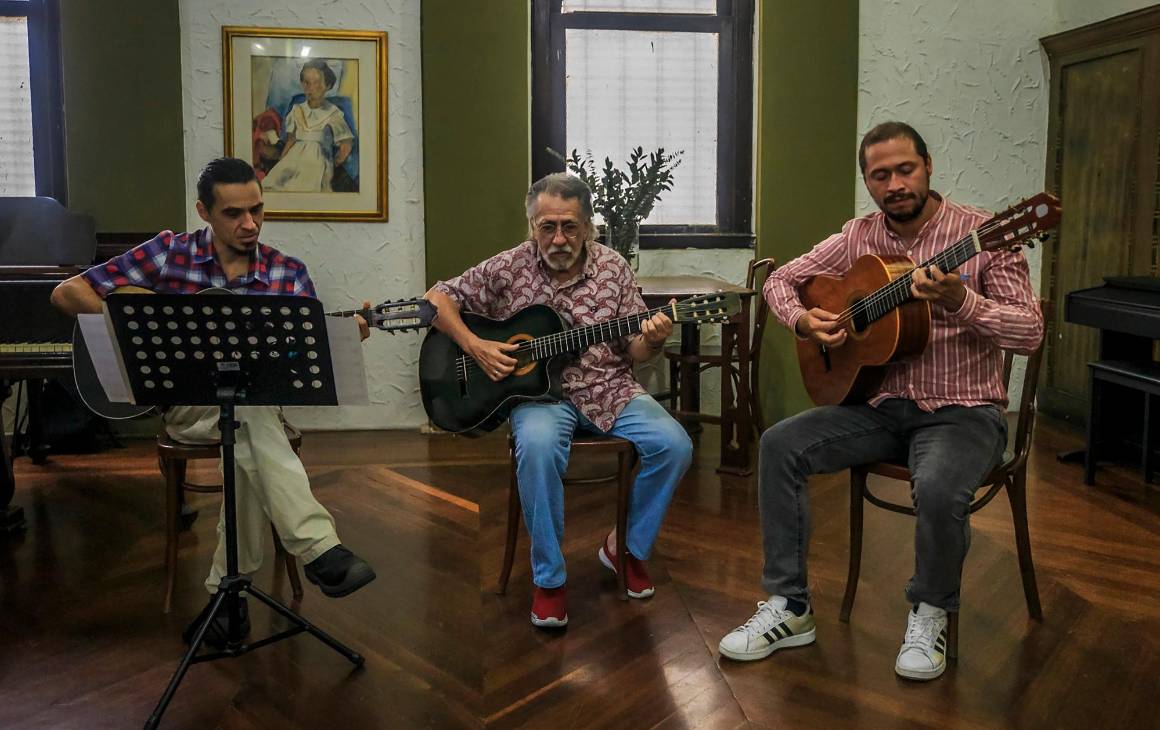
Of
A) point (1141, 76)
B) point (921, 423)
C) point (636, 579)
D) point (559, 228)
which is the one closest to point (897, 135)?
point (921, 423)

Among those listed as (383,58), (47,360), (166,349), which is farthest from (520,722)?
(383,58)

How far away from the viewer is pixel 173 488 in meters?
2.92

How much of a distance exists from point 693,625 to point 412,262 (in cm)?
282

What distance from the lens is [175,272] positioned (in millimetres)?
2938

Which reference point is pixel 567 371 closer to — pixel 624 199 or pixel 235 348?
pixel 235 348

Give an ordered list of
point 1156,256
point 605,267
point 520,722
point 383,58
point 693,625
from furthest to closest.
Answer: point 383,58
point 1156,256
point 605,267
point 693,625
point 520,722

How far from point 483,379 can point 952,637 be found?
1.36m

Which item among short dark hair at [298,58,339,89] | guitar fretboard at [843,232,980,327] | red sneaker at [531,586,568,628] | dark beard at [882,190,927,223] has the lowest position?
red sneaker at [531,586,568,628]

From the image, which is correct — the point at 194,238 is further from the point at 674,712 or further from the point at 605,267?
the point at 674,712

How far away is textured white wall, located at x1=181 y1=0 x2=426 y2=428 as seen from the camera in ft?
16.3

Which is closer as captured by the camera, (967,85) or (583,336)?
(583,336)

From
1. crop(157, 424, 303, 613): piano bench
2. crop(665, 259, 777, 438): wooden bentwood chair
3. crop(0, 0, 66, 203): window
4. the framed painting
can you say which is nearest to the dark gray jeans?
crop(157, 424, 303, 613): piano bench

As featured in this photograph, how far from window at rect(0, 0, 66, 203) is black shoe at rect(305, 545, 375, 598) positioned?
121 inches

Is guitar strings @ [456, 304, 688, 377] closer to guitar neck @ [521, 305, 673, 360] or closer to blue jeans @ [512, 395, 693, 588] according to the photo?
guitar neck @ [521, 305, 673, 360]
